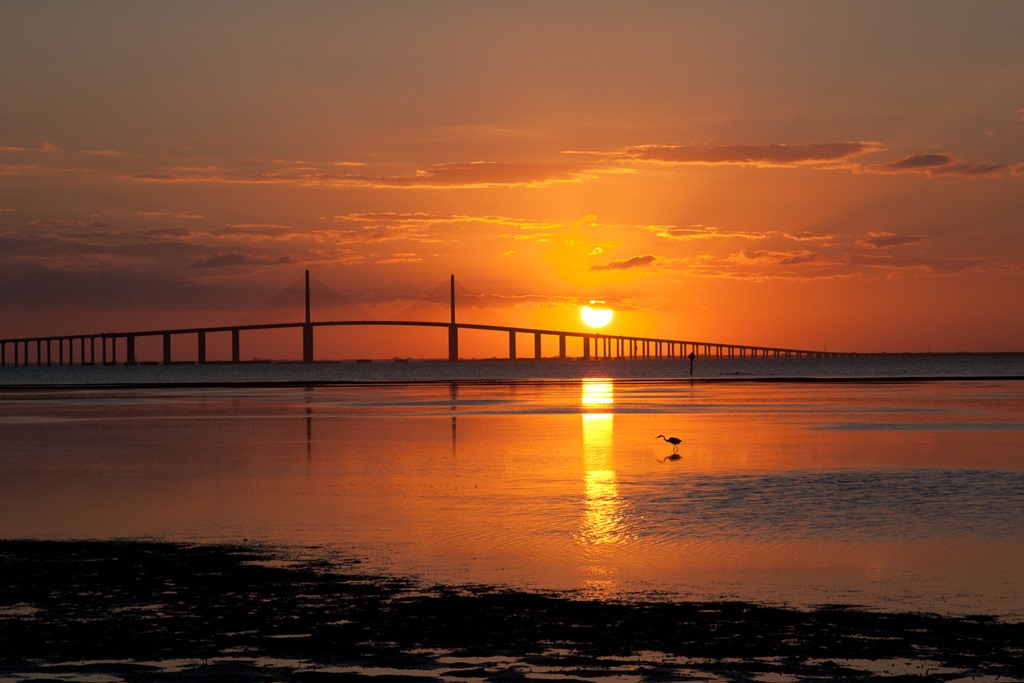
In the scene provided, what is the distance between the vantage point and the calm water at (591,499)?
1488cm

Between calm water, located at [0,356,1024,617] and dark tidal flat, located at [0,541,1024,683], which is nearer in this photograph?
→ dark tidal flat, located at [0,541,1024,683]

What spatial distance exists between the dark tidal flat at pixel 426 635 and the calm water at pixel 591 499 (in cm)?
104

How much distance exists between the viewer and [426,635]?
11.6 metres

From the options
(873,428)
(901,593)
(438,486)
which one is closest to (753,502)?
(438,486)

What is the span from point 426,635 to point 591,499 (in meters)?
10.7

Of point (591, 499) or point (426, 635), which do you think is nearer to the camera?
point (426, 635)

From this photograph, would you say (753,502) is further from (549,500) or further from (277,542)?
(277,542)

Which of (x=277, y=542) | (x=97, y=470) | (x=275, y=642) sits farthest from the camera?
(x=97, y=470)

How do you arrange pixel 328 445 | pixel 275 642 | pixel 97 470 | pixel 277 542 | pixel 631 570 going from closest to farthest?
pixel 275 642 < pixel 631 570 < pixel 277 542 < pixel 97 470 < pixel 328 445

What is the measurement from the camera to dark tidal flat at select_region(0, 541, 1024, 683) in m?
10.2

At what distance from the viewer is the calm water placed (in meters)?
14.9

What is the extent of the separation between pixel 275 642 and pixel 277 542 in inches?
240

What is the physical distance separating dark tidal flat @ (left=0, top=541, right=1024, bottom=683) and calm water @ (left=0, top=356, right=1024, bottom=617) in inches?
40.8

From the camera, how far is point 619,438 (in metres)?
37.1
